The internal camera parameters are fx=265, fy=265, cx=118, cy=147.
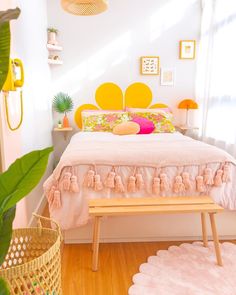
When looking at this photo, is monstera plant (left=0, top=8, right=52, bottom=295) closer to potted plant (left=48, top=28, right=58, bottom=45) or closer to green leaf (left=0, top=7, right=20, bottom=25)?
green leaf (left=0, top=7, right=20, bottom=25)

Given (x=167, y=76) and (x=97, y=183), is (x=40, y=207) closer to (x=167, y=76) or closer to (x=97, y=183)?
(x=97, y=183)

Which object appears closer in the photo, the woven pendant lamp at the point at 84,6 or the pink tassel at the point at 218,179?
the pink tassel at the point at 218,179

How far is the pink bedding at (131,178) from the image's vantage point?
1.99m

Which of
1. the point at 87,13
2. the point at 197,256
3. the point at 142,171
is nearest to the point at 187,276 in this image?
the point at 197,256

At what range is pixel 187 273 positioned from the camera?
178 centimetres

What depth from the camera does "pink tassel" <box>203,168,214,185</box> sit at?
203 cm

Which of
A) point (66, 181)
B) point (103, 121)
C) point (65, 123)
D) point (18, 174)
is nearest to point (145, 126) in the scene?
point (103, 121)

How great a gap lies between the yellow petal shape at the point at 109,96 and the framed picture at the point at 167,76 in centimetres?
66

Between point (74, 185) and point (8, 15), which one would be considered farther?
point (74, 185)

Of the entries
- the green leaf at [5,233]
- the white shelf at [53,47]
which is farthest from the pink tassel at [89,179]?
the white shelf at [53,47]

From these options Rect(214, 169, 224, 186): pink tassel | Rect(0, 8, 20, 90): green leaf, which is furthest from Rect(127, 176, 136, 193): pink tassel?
Rect(0, 8, 20, 90): green leaf

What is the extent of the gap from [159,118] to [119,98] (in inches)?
31.8

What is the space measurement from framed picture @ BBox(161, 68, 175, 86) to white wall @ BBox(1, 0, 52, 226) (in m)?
1.65

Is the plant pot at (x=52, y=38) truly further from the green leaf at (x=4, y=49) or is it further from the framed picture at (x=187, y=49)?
the green leaf at (x=4, y=49)
